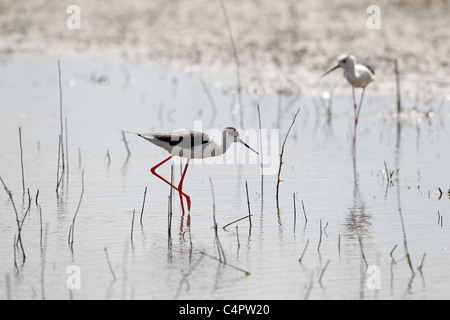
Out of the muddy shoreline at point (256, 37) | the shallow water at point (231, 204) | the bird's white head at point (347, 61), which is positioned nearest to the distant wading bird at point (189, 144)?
the shallow water at point (231, 204)

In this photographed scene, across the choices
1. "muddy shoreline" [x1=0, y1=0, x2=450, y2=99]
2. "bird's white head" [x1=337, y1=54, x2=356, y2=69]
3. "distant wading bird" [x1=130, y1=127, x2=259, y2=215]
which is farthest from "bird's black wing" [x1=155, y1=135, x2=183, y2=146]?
"muddy shoreline" [x1=0, y1=0, x2=450, y2=99]

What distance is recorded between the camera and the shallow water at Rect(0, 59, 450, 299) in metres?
5.45

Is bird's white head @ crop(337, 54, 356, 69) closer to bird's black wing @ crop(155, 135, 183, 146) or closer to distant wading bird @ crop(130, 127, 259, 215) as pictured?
distant wading bird @ crop(130, 127, 259, 215)

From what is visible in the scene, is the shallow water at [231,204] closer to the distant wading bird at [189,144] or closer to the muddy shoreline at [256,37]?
the distant wading bird at [189,144]

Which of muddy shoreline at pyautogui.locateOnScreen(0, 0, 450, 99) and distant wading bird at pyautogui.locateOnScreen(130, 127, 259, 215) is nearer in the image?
distant wading bird at pyautogui.locateOnScreen(130, 127, 259, 215)

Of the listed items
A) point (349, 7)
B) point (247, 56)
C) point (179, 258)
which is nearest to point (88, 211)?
point (179, 258)

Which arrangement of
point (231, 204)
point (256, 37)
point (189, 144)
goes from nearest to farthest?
point (231, 204), point (189, 144), point (256, 37)

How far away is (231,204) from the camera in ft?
24.2

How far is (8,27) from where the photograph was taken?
62.7 feet

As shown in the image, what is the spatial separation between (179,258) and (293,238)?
2.89 ft

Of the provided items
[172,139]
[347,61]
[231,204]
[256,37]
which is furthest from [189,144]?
[256,37]

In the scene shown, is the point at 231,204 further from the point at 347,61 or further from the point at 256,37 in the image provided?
the point at 256,37

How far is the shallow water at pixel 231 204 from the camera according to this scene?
5.45 metres
